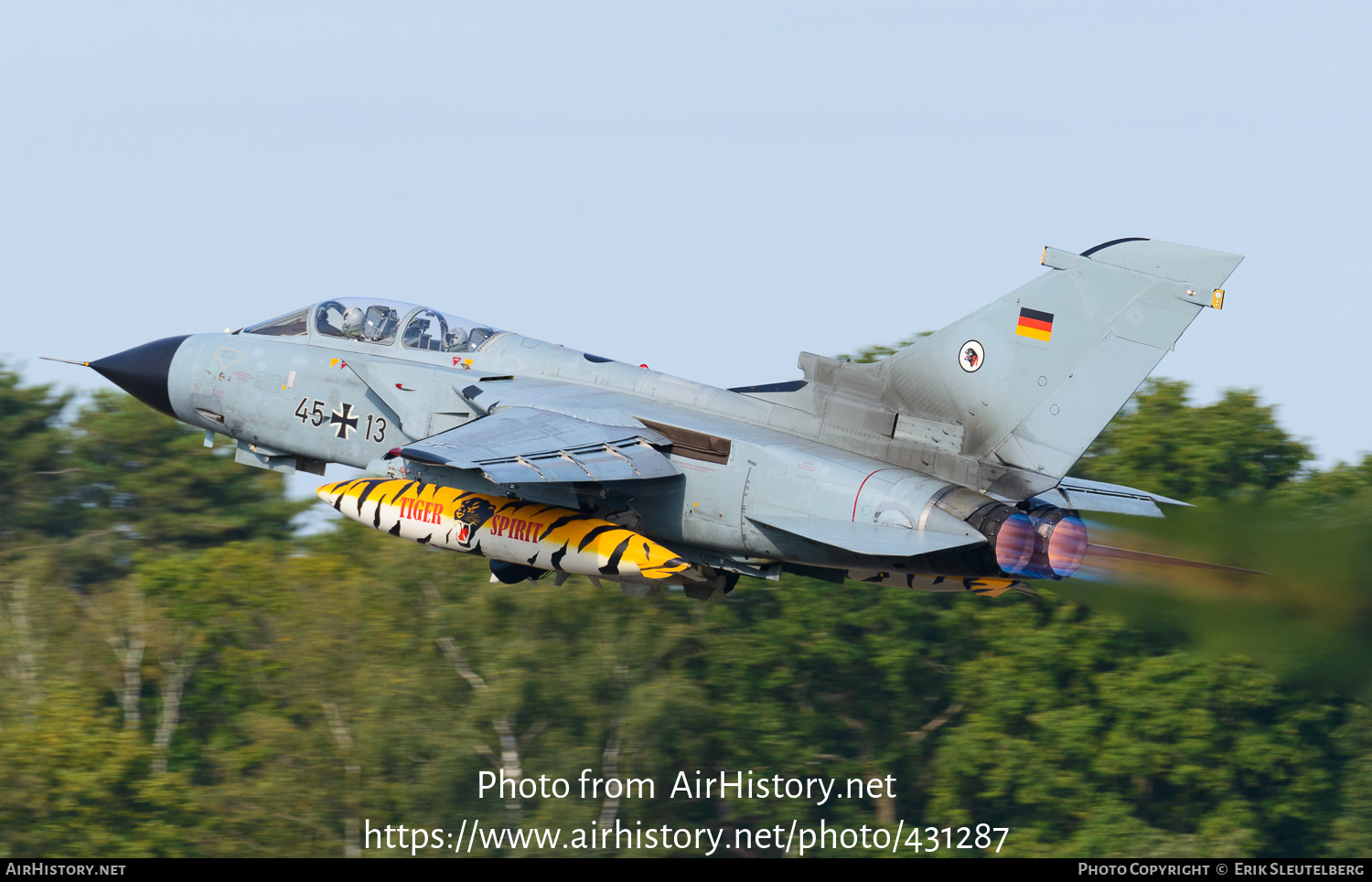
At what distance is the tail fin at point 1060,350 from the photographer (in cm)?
1355

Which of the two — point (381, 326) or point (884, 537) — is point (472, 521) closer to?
point (381, 326)

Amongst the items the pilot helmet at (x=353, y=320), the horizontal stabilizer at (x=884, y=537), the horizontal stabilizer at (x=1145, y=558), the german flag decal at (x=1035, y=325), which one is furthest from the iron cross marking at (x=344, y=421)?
the horizontal stabilizer at (x=1145, y=558)

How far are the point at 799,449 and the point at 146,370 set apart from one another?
839 centimetres

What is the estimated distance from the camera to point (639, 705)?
2806 centimetres

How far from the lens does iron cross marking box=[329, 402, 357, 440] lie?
656 inches

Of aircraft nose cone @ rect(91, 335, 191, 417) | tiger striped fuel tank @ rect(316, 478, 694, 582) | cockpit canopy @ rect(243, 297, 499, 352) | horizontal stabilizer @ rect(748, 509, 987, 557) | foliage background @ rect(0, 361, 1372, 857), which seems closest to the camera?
Answer: horizontal stabilizer @ rect(748, 509, 987, 557)

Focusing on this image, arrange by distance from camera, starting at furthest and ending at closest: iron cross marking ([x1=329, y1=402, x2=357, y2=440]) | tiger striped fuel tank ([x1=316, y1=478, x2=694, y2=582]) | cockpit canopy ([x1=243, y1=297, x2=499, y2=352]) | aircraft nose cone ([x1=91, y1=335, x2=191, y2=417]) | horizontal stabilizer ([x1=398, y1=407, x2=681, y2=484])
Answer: aircraft nose cone ([x1=91, y1=335, x2=191, y2=417]) → cockpit canopy ([x1=243, y1=297, x2=499, y2=352]) → iron cross marking ([x1=329, y1=402, x2=357, y2=440]) → tiger striped fuel tank ([x1=316, y1=478, x2=694, y2=582]) → horizontal stabilizer ([x1=398, y1=407, x2=681, y2=484])

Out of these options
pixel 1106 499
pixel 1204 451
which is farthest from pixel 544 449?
pixel 1204 451

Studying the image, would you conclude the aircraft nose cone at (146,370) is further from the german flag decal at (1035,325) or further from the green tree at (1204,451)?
the green tree at (1204,451)

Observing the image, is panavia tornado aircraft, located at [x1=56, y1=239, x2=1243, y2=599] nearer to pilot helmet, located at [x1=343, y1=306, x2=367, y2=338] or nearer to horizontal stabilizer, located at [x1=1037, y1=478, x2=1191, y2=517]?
horizontal stabilizer, located at [x1=1037, y1=478, x2=1191, y2=517]

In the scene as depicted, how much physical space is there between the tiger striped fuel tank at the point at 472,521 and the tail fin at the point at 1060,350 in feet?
10.7

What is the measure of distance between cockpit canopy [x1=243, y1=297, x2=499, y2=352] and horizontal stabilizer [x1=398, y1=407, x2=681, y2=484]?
1.98 m

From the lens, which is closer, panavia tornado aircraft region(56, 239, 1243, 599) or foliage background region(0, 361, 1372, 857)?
panavia tornado aircraft region(56, 239, 1243, 599)

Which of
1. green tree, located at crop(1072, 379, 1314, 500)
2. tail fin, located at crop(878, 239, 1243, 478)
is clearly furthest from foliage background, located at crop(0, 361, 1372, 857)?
tail fin, located at crop(878, 239, 1243, 478)
